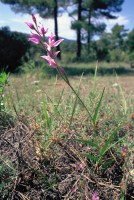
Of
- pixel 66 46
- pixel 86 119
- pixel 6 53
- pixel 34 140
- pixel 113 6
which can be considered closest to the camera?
pixel 34 140

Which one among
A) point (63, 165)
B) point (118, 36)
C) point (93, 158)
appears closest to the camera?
point (93, 158)

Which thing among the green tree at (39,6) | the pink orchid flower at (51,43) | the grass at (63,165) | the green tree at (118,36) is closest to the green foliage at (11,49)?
the green tree at (39,6)

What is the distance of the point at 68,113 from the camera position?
194 centimetres

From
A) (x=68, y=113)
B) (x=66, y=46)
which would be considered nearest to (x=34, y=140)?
(x=68, y=113)

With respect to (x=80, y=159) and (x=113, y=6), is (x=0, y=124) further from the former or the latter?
(x=113, y=6)

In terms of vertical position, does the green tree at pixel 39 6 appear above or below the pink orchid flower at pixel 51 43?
above

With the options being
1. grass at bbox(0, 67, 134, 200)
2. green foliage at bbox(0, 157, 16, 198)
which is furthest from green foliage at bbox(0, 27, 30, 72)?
green foliage at bbox(0, 157, 16, 198)

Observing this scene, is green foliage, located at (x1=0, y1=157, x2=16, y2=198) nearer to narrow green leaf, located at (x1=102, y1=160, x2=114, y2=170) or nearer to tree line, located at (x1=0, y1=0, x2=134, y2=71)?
narrow green leaf, located at (x1=102, y1=160, x2=114, y2=170)

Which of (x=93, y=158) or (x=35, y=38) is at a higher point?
(x=35, y=38)

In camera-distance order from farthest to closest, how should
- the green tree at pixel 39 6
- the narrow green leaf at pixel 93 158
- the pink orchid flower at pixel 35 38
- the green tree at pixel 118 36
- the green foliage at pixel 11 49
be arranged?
the green tree at pixel 118 36 < the green tree at pixel 39 6 < the green foliage at pixel 11 49 < the narrow green leaf at pixel 93 158 < the pink orchid flower at pixel 35 38

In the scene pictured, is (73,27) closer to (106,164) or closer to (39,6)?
(39,6)

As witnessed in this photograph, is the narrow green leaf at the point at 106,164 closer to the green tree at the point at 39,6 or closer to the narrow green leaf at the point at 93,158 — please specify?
the narrow green leaf at the point at 93,158

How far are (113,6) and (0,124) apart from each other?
1986 cm

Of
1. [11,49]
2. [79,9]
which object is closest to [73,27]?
[79,9]
